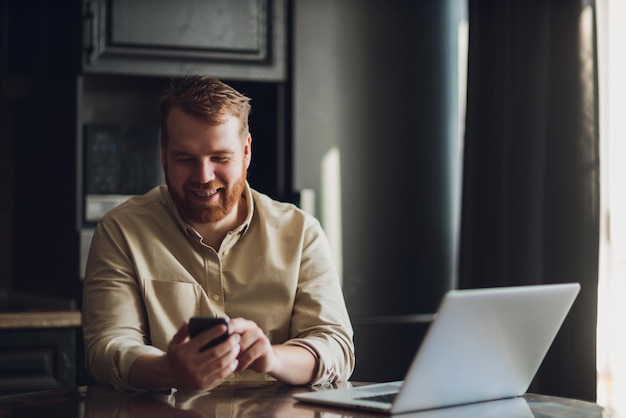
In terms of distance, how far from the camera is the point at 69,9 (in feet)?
10.2

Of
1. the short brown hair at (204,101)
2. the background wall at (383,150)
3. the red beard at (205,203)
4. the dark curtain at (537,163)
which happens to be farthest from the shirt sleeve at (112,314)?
the dark curtain at (537,163)

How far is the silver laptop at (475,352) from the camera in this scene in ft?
4.71

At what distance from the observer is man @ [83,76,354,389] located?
6.43 ft

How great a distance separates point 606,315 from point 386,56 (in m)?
1.11

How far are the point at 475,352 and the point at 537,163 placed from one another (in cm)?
154

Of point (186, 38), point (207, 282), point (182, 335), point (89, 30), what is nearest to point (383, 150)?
point (186, 38)

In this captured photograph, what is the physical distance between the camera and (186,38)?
120 inches

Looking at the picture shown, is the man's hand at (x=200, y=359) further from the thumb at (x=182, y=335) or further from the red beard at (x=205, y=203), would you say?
the red beard at (x=205, y=203)

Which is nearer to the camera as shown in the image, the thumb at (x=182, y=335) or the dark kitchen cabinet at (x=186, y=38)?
the thumb at (x=182, y=335)

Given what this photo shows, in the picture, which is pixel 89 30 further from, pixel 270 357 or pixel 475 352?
pixel 475 352

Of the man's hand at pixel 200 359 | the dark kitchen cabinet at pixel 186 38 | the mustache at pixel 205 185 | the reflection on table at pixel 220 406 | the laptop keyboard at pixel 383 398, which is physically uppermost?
the dark kitchen cabinet at pixel 186 38

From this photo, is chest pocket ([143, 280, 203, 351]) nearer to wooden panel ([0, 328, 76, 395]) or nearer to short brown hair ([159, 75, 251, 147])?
short brown hair ([159, 75, 251, 147])

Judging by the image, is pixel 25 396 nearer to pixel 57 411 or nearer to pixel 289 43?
pixel 57 411

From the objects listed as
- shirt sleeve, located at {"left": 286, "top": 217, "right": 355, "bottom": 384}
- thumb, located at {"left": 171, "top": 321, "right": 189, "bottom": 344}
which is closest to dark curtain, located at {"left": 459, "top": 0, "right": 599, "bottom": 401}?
shirt sleeve, located at {"left": 286, "top": 217, "right": 355, "bottom": 384}
